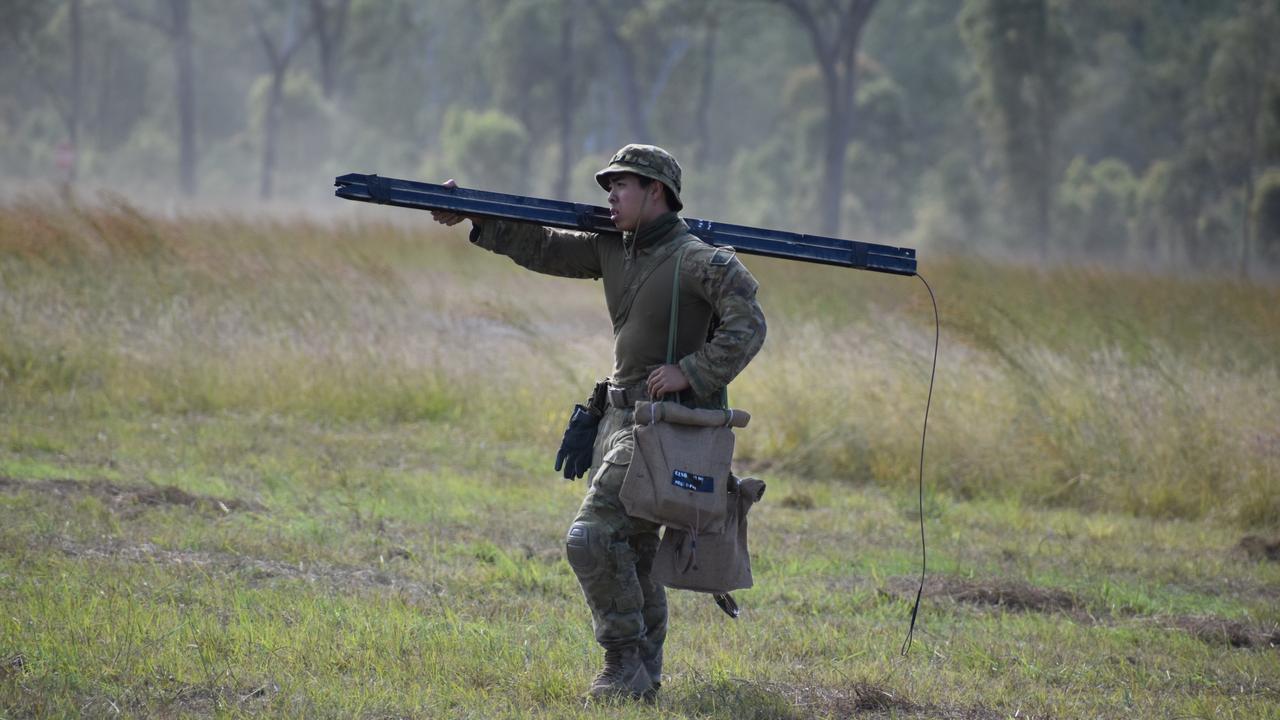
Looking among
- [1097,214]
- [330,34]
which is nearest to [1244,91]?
[1097,214]

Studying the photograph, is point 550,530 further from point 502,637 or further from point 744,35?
point 744,35

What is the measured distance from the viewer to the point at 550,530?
771 centimetres

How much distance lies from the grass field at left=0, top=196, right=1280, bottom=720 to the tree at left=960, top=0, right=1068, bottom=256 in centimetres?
3048

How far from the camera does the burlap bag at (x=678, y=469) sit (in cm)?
452

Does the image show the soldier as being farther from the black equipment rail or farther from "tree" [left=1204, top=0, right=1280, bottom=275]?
"tree" [left=1204, top=0, right=1280, bottom=275]

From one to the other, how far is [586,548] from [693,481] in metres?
0.40

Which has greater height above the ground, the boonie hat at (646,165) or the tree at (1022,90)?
the tree at (1022,90)

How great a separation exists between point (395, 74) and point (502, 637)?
226 ft

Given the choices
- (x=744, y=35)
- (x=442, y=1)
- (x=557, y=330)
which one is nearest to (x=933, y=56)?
(x=744, y=35)

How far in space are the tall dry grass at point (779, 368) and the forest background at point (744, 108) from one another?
822 inches

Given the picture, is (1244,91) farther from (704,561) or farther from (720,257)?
(704,561)

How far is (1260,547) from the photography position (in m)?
8.24

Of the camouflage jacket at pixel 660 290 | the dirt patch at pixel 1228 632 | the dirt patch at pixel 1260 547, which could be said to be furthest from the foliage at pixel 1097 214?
the camouflage jacket at pixel 660 290

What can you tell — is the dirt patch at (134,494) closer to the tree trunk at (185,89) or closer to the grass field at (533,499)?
the grass field at (533,499)
